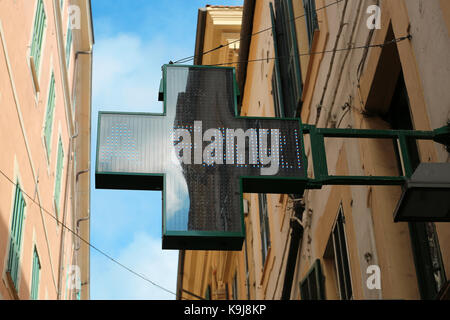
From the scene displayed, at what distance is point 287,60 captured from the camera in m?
11.4

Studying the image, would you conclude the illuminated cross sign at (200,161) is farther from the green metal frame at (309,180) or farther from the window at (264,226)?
the window at (264,226)

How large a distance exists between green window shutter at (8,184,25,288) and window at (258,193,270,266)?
4912 mm

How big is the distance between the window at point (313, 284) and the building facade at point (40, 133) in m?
3.37

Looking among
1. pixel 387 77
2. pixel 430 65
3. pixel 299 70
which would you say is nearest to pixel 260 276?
pixel 299 70

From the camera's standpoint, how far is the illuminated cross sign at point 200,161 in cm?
470

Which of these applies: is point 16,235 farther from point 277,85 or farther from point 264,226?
point 264,226

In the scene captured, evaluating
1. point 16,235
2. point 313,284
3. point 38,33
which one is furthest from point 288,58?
point 16,235

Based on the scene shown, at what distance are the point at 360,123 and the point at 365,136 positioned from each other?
7.85 feet

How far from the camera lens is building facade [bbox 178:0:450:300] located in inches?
217

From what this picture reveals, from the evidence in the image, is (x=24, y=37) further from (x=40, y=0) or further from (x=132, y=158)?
(x=132, y=158)

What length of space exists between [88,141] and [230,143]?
20.3m

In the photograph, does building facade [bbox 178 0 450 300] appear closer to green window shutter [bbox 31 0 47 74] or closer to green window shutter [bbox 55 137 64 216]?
green window shutter [bbox 31 0 47 74]

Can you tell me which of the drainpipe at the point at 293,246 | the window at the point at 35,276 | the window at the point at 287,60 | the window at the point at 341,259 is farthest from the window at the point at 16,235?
the window at the point at 341,259

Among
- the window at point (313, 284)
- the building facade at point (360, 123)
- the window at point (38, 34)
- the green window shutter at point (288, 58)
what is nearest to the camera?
the building facade at point (360, 123)
